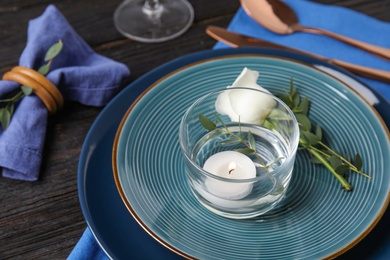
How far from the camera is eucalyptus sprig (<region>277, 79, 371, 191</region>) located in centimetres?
66

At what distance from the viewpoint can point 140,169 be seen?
666 mm

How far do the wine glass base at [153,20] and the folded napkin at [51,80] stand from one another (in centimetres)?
10

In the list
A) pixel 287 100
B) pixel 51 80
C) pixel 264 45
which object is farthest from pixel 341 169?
pixel 51 80

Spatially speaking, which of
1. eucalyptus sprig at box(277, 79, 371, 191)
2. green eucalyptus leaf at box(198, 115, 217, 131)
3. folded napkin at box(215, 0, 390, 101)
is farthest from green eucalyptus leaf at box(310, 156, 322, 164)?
folded napkin at box(215, 0, 390, 101)

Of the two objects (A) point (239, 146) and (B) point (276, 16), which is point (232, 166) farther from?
(B) point (276, 16)

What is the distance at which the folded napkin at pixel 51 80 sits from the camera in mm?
744

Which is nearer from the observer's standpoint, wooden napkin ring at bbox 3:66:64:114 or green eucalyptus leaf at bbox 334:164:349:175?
green eucalyptus leaf at bbox 334:164:349:175

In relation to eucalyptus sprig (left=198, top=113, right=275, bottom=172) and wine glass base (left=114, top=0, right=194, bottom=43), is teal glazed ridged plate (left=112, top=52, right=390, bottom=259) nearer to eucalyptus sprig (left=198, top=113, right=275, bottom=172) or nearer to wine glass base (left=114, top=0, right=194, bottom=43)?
eucalyptus sprig (left=198, top=113, right=275, bottom=172)

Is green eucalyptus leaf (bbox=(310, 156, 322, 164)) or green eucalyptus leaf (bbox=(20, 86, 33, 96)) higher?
green eucalyptus leaf (bbox=(310, 156, 322, 164))

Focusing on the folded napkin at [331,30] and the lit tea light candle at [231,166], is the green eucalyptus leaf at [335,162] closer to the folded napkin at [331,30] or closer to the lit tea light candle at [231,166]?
the lit tea light candle at [231,166]

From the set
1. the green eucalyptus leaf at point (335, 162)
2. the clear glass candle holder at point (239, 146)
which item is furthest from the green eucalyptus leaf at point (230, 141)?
the green eucalyptus leaf at point (335, 162)

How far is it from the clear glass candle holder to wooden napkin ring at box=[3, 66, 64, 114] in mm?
210

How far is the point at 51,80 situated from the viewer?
0.80m

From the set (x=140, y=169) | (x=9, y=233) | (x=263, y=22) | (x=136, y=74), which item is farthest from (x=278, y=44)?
(x=9, y=233)
